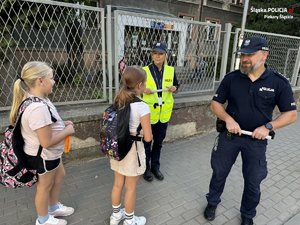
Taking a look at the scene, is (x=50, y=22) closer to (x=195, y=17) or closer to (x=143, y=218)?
(x=143, y=218)

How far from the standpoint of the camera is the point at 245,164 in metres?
2.33

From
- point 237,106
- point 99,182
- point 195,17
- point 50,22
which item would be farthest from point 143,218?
point 195,17

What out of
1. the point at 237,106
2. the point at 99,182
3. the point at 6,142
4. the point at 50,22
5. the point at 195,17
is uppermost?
the point at 195,17

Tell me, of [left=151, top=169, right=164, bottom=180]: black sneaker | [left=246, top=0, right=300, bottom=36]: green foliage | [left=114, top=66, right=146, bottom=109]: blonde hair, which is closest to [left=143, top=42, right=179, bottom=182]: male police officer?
[left=151, top=169, right=164, bottom=180]: black sneaker

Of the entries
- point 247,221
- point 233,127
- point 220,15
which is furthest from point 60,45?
point 220,15

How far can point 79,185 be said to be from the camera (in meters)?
3.04

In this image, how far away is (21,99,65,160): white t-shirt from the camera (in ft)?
5.71

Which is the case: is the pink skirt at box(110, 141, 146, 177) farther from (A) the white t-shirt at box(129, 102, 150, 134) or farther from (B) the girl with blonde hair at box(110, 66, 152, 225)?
(A) the white t-shirt at box(129, 102, 150, 134)

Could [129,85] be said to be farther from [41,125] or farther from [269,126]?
[269,126]

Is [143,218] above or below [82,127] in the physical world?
below

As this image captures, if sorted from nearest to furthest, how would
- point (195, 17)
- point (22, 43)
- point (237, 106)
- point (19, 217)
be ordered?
point (237, 106) < point (19, 217) < point (22, 43) < point (195, 17)

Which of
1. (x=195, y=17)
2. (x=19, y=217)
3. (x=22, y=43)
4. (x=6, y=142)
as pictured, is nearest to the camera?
(x=6, y=142)

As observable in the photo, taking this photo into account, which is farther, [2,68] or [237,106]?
[2,68]

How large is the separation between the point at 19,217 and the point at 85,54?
2247 millimetres
